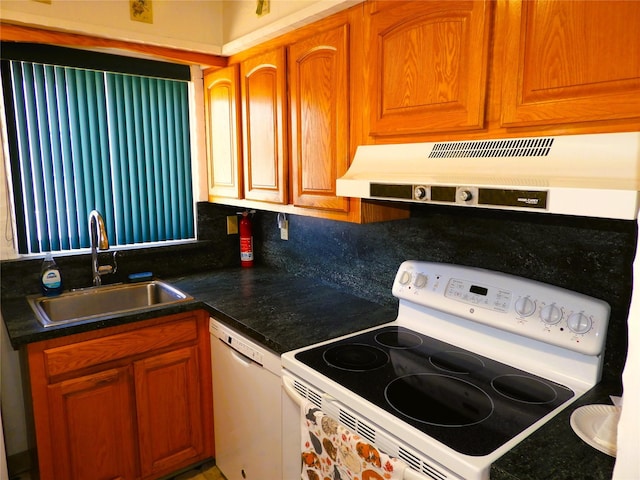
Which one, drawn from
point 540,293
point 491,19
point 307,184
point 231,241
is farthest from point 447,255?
point 231,241

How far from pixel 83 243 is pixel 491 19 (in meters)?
2.06

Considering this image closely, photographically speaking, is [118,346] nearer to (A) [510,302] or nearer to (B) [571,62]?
(A) [510,302]

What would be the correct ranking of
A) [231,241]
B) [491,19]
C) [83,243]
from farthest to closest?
[231,241] → [83,243] → [491,19]

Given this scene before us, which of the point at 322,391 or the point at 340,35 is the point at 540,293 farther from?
the point at 340,35

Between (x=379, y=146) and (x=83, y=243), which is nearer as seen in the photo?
(x=379, y=146)

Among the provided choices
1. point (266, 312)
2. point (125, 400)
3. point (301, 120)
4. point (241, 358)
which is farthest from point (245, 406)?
point (301, 120)

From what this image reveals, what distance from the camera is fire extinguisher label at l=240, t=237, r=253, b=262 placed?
272 centimetres

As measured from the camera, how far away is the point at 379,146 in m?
1.51

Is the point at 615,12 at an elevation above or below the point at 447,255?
above

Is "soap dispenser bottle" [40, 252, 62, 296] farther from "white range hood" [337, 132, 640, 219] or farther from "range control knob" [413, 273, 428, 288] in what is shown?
"range control knob" [413, 273, 428, 288]

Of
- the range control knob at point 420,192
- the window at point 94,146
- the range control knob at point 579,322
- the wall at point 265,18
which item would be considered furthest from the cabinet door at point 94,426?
the range control knob at point 579,322

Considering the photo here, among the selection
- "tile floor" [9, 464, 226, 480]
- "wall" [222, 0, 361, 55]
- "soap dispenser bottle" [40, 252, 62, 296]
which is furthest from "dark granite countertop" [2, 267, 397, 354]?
"wall" [222, 0, 361, 55]

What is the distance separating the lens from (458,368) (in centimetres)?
143

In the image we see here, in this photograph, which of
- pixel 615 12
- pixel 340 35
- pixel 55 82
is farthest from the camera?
pixel 55 82
